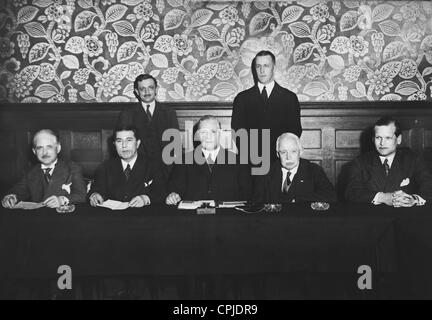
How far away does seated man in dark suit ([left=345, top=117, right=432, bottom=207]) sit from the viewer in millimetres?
3301

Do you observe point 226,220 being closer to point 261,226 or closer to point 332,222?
point 261,226

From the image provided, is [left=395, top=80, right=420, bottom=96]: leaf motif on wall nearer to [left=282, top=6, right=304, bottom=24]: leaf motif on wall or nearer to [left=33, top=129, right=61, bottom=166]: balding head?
[left=282, top=6, right=304, bottom=24]: leaf motif on wall

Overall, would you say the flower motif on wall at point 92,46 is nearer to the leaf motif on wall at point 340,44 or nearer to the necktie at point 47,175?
the necktie at point 47,175

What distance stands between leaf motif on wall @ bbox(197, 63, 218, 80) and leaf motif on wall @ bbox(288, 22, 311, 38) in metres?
0.88

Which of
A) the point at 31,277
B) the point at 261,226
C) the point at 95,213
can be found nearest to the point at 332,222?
the point at 261,226

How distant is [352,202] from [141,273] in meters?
1.38

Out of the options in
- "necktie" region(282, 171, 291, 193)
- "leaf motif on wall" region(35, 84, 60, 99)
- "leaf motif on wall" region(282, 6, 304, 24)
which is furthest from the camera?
"leaf motif on wall" region(35, 84, 60, 99)

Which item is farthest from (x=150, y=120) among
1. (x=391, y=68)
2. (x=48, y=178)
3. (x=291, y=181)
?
(x=391, y=68)

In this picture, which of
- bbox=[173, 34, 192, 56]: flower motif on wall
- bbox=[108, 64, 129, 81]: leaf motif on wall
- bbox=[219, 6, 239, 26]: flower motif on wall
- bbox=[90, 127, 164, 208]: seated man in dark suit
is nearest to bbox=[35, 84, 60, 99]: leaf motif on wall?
bbox=[108, 64, 129, 81]: leaf motif on wall

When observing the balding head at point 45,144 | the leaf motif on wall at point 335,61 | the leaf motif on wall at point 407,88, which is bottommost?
the balding head at point 45,144

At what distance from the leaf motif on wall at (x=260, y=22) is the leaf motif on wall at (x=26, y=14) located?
2.27 metres

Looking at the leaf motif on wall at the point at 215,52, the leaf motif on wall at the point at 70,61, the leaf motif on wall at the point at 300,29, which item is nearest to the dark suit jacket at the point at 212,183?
the leaf motif on wall at the point at 215,52

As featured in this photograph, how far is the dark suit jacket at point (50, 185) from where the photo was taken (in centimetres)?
337

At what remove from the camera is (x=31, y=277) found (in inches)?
103
